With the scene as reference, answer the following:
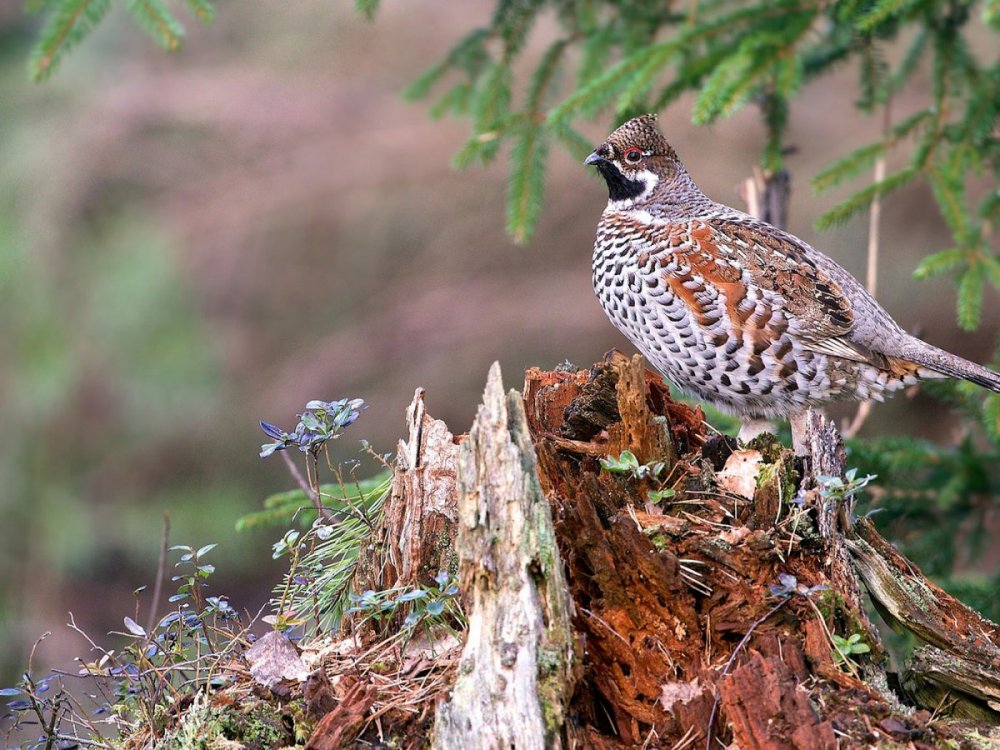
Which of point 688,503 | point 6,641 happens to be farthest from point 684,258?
point 6,641

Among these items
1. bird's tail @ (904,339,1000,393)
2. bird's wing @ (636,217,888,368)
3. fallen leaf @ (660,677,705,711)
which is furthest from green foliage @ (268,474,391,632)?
bird's tail @ (904,339,1000,393)

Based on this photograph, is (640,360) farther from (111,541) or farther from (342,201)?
(342,201)

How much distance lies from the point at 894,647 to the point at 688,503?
259 centimetres

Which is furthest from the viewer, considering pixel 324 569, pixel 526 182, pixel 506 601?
pixel 526 182

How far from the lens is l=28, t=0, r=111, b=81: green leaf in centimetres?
449

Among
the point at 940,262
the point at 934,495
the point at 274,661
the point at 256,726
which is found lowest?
the point at 934,495

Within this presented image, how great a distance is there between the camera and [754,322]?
4.18 meters

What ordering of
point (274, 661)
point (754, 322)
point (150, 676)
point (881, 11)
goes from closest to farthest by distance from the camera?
point (274, 661) < point (150, 676) < point (754, 322) < point (881, 11)

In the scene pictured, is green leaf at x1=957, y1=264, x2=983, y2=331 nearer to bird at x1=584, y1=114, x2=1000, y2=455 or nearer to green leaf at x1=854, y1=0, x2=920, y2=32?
bird at x1=584, y1=114, x2=1000, y2=455

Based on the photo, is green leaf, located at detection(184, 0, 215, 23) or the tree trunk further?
green leaf, located at detection(184, 0, 215, 23)

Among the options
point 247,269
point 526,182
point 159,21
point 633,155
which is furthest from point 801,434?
point 247,269

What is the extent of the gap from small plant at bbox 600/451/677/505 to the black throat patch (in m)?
1.82

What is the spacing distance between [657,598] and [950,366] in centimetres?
192

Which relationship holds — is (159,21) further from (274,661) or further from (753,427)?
(753,427)
